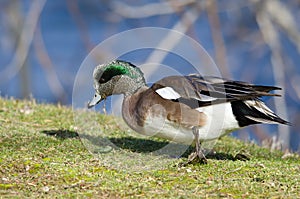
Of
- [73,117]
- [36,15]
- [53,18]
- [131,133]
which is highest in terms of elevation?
[53,18]

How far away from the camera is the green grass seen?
4.04 meters

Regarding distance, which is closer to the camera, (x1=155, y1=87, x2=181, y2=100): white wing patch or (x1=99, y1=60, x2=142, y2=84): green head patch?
(x1=155, y1=87, x2=181, y2=100): white wing patch

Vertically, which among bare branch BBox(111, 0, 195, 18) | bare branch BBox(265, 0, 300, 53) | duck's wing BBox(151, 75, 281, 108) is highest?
bare branch BBox(111, 0, 195, 18)

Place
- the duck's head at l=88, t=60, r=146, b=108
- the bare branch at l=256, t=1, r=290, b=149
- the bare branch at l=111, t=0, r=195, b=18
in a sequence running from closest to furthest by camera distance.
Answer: the duck's head at l=88, t=60, r=146, b=108, the bare branch at l=111, t=0, r=195, b=18, the bare branch at l=256, t=1, r=290, b=149

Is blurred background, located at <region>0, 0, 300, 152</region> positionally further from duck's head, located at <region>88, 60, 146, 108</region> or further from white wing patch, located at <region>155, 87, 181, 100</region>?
white wing patch, located at <region>155, 87, 181, 100</region>

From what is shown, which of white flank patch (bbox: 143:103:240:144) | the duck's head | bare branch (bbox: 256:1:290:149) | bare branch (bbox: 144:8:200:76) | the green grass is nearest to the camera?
the green grass

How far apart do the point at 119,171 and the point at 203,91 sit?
0.91m

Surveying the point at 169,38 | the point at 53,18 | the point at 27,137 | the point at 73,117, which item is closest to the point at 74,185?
the point at 27,137

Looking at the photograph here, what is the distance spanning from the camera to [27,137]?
214 inches

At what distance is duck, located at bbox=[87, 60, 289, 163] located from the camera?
15.6ft

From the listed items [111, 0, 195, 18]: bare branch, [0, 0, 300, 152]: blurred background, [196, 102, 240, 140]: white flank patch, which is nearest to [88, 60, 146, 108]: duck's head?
[196, 102, 240, 140]: white flank patch

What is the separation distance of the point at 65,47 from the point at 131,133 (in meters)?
16.3

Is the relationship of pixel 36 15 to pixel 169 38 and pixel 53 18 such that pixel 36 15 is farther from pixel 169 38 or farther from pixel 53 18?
pixel 53 18

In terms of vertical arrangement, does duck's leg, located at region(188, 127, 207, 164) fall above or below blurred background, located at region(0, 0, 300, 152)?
below
